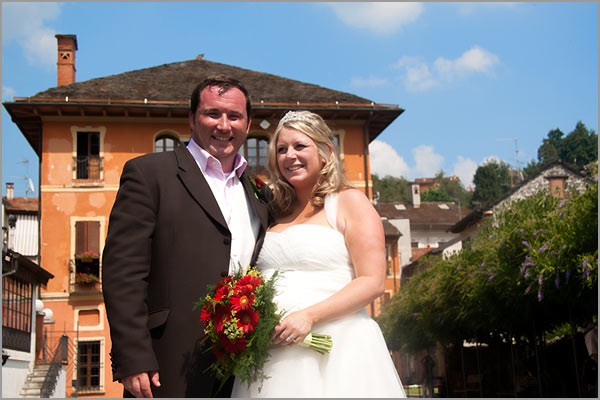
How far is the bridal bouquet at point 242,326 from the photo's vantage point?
3.24 metres

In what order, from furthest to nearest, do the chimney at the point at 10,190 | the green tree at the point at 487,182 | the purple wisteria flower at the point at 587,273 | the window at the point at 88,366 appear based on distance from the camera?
the green tree at the point at 487,182
the chimney at the point at 10,190
the window at the point at 88,366
the purple wisteria flower at the point at 587,273

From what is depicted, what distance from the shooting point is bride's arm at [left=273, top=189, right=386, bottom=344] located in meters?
3.32

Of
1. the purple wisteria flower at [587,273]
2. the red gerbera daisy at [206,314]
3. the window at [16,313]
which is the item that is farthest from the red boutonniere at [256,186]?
the window at [16,313]

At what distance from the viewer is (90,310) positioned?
28500mm

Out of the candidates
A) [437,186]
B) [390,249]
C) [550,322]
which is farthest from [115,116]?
[437,186]

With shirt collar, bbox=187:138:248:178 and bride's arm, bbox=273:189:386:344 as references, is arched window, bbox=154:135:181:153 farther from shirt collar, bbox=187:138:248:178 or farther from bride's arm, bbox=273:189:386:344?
bride's arm, bbox=273:189:386:344

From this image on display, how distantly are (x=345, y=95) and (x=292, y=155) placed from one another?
2787 cm

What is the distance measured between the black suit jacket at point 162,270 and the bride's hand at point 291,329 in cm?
39

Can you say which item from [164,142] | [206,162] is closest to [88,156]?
[164,142]

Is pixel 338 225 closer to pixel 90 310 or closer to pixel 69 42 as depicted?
pixel 90 310

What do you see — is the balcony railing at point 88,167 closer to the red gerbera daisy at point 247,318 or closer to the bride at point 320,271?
the bride at point 320,271

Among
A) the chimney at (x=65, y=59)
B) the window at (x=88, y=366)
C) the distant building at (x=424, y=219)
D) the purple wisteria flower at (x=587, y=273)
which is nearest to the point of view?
the purple wisteria flower at (x=587, y=273)

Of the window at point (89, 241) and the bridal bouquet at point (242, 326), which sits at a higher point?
the window at point (89, 241)

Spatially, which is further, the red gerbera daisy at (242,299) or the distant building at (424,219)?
the distant building at (424,219)
